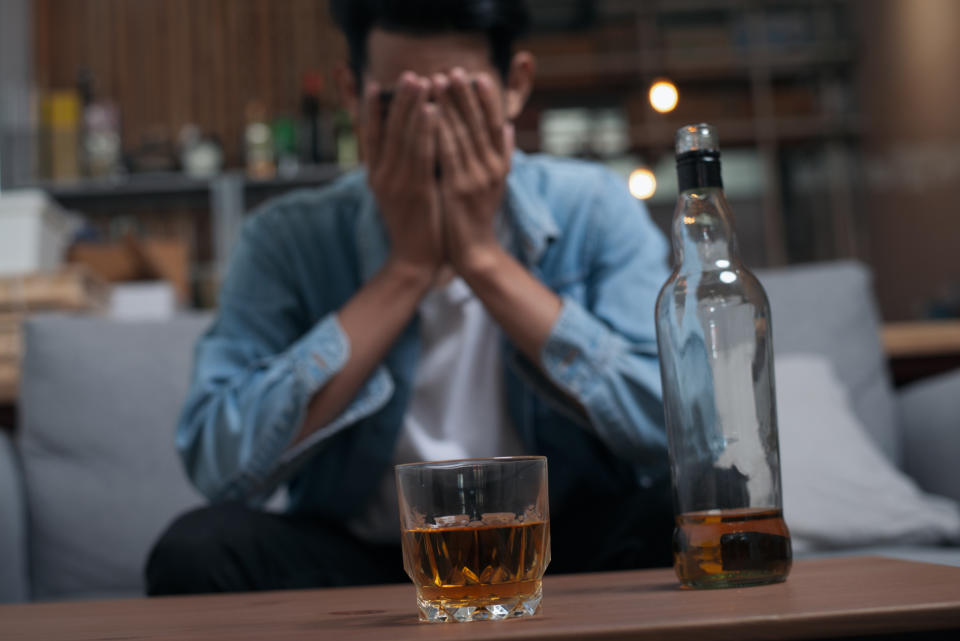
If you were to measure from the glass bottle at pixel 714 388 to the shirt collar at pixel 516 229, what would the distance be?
1.72ft

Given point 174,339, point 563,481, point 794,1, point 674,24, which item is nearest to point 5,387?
point 174,339

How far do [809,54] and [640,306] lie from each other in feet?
12.7

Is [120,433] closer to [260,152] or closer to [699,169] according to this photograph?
[699,169]

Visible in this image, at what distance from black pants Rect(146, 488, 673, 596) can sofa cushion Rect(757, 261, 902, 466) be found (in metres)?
0.82

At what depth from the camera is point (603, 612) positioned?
1.50 ft

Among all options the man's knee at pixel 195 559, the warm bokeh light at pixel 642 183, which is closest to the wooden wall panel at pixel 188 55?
the warm bokeh light at pixel 642 183

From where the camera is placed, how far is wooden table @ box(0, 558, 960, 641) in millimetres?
396

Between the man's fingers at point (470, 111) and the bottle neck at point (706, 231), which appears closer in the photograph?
the bottle neck at point (706, 231)

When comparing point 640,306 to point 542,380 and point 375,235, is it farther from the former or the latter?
point 375,235

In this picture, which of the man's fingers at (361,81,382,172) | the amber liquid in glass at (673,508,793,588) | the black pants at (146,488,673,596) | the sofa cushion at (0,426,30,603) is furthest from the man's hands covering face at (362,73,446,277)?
the sofa cushion at (0,426,30,603)

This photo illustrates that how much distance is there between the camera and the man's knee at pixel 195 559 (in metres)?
0.83

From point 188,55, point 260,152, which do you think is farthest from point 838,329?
point 188,55

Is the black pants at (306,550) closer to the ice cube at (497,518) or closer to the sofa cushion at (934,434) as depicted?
the ice cube at (497,518)

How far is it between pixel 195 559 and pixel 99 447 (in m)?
0.83
